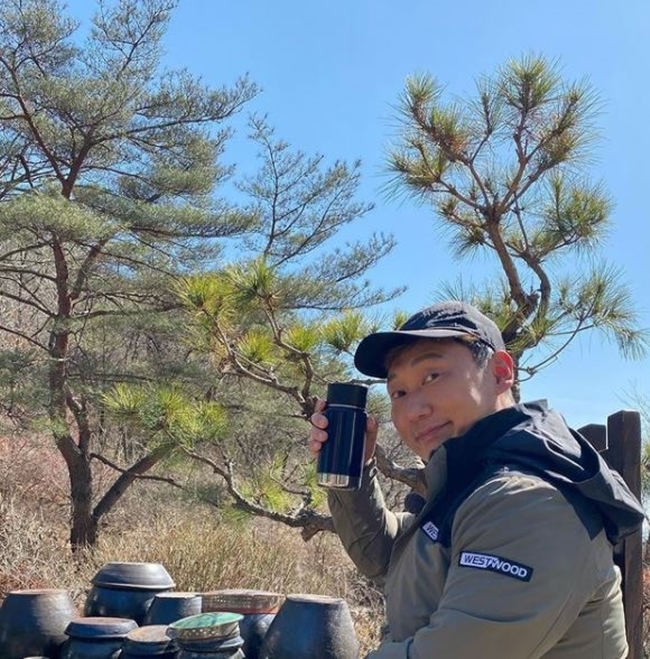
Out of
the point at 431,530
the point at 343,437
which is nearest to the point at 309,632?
the point at 343,437

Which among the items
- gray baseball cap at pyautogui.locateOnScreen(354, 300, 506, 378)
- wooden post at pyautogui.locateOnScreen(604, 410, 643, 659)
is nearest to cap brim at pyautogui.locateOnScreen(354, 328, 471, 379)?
gray baseball cap at pyautogui.locateOnScreen(354, 300, 506, 378)

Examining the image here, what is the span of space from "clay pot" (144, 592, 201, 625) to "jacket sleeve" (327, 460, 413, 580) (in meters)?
0.46

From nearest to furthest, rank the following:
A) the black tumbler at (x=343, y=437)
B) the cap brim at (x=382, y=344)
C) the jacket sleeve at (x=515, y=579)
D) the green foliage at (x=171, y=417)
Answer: the jacket sleeve at (x=515, y=579)
the cap brim at (x=382, y=344)
the black tumbler at (x=343, y=437)
the green foliage at (x=171, y=417)

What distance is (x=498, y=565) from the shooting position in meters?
1.06

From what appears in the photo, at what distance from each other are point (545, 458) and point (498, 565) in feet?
0.61

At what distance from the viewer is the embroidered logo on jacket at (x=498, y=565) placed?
41.2 inches

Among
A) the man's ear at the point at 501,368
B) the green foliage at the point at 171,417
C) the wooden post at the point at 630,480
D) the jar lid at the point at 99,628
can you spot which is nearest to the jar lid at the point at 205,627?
the jar lid at the point at 99,628

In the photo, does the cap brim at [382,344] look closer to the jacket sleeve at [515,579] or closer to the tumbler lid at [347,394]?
the tumbler lid at [347,394]

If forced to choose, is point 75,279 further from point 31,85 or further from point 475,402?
point 475,402

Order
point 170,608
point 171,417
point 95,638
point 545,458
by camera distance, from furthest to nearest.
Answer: point 171,417
point 170,608
point 95,638
point 545,458

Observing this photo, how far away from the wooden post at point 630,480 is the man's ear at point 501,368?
4.48 ft

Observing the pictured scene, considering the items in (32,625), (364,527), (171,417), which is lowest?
(32,625)

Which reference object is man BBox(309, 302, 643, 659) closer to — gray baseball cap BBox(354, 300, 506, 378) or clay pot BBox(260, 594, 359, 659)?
gray baseball cap BBox(354, 300, 506, 378)

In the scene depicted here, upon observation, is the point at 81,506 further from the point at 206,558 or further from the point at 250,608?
the point at 250,608
